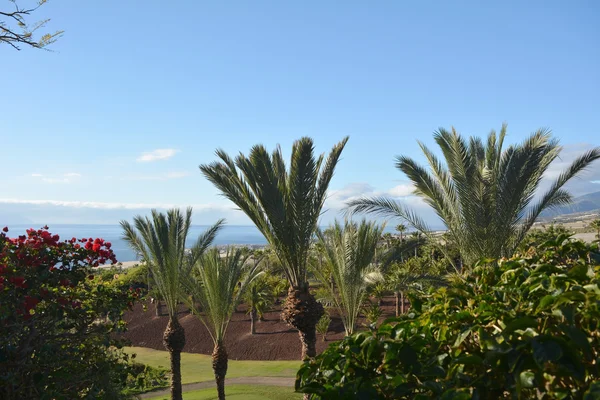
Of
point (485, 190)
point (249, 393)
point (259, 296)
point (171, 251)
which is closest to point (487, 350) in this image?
point (485, 190)

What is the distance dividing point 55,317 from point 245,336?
21.1 meters

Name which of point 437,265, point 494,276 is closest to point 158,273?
point 494,276

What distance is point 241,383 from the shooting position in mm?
18328

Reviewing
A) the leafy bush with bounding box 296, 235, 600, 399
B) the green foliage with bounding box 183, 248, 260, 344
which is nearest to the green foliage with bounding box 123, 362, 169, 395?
the green foliage with bounding box 183, 248, 260, 344

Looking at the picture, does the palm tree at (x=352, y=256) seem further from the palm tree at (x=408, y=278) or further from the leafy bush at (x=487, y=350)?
the leafy bush at (x=487, y=350)

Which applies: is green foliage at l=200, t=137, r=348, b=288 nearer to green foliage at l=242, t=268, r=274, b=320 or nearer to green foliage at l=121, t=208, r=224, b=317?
green foliage at l=121, t=208, r=224, b=317

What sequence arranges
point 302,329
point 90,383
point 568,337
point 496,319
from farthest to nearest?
point 302,329 → point 90,383 → point 496,319 → point 568,337

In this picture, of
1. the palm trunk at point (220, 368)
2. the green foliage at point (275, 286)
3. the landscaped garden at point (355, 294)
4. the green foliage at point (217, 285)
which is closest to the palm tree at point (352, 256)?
the landscaped garden at point (355, 294)

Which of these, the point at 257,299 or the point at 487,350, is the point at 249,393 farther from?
the point at 487,350

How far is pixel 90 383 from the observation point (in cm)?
694

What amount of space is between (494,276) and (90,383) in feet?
21.1

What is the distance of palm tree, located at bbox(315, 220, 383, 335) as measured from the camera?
523 inches

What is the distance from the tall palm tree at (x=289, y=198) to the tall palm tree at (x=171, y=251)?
327cm

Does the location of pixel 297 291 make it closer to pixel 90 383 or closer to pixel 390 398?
pixel 90 383
